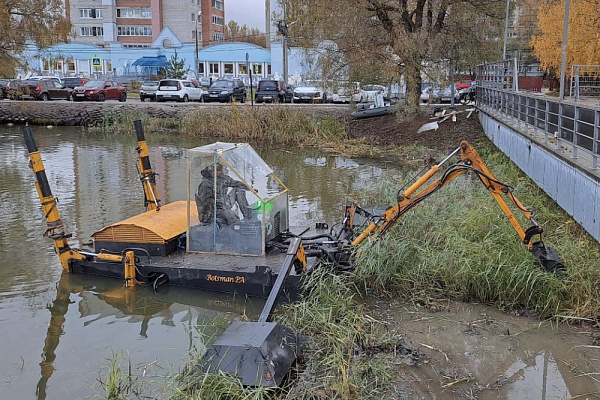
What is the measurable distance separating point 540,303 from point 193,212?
5188mm

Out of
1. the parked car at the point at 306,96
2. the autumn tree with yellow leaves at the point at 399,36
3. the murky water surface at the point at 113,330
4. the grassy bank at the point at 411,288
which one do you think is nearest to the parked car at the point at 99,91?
the parked car at the point at 306,96

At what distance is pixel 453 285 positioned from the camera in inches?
326

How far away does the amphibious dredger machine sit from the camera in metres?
8.27

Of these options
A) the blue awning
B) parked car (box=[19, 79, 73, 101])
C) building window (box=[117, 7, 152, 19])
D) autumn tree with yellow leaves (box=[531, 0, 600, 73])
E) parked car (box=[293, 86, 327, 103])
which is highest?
building window (box=[117, 7, 152, 19])

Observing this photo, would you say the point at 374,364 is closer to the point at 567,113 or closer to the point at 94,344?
the point at 94,344

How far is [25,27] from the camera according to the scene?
95.8 ft

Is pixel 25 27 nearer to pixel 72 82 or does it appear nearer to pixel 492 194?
pixel 72 82

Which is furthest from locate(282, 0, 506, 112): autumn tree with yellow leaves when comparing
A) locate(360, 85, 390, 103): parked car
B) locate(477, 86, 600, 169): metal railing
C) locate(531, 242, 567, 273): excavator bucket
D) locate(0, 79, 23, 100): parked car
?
locate(0, 79, 23, 100): parked car

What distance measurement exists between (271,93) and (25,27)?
1417 centimetres

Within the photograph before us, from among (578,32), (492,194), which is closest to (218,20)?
(578,32)

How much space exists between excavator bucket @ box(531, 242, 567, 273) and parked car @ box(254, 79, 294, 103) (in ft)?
98.6

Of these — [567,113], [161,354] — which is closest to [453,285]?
[161,354]

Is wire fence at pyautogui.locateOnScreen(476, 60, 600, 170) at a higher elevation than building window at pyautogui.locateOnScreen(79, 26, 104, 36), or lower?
lower

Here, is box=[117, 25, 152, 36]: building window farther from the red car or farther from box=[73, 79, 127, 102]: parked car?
the red car
